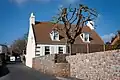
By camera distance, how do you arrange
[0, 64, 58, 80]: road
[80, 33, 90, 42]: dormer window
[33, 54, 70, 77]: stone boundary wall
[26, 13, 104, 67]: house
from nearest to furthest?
1. [0, 64, 58, 80]: road
2. [33, 54, 70, 77]: stone boundary wall
3. [26, 13, 104, 67]: house
4. [80, 33, 90, 42]: dormer window

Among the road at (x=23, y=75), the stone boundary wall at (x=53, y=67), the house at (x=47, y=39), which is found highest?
the house at (x=47, y=39)

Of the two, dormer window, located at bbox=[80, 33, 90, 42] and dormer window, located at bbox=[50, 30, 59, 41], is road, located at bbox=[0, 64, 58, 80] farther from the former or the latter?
dormer window, located at bbox=[80, 33, 90, 42]

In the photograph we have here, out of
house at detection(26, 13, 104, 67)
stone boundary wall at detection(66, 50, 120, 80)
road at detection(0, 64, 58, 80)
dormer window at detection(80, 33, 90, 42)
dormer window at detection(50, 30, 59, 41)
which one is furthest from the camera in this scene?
dormer window at detection(80, 33, 90, 42)

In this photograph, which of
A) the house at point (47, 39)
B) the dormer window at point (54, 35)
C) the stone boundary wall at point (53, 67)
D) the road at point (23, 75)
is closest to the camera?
the road at point (23, 75)

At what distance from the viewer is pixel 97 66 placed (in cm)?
1762

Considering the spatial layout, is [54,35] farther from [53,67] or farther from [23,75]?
[23,75]

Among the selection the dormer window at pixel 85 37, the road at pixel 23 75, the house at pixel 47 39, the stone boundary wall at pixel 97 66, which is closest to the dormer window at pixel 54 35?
the house at pixel 47 39

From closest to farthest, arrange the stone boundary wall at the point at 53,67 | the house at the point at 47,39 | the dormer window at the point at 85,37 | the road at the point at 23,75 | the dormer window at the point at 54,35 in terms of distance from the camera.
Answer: the road at the point at 23,75 < the stone boundary wall at the point at 53,67 < the house at the point at 47,39 < the dormer window at the point at 54,35 < the dormer window at the point at 85,37

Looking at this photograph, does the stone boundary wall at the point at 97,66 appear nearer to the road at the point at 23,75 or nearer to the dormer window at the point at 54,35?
the road at the point at 23,75

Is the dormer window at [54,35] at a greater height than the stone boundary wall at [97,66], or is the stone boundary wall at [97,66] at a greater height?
the dormer window at [54,35]

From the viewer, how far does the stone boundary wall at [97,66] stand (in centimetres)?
1503

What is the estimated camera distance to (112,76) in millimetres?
15281

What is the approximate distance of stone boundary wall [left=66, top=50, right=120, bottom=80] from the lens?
49.3 ft

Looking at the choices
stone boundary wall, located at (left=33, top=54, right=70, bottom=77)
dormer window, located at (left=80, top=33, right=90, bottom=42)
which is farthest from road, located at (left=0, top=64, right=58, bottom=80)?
dormer window, located at (left=80, top=33, right=90, bottom=42)
